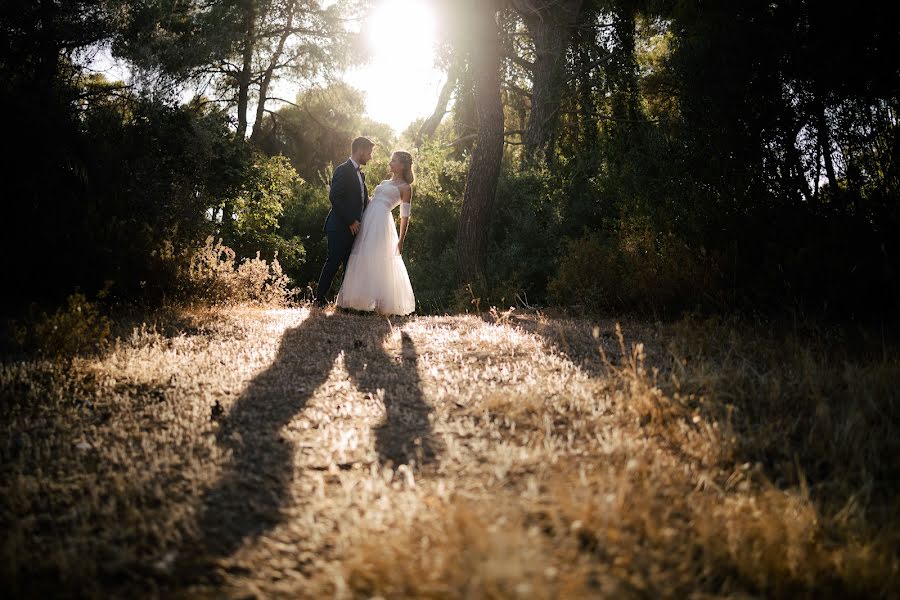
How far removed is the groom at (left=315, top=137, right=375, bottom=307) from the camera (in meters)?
8.65

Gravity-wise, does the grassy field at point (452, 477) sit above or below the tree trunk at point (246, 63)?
below

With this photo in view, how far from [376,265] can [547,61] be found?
378 inches

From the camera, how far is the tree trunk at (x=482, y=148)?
435 inches

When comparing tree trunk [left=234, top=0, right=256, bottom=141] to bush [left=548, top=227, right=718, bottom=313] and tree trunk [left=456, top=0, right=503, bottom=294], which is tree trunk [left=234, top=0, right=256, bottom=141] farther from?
bush [left=548, top=227, right=718, bottom=313]

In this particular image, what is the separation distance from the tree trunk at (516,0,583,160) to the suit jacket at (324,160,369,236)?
7.02m

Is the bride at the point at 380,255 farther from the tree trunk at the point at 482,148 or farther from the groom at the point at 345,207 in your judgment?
the tree trunk at the point at 482,148

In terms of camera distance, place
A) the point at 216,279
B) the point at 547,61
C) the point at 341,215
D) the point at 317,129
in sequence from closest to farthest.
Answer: the point at 216,279, the point at 341,215, the point at 547,61, the point at 317,129

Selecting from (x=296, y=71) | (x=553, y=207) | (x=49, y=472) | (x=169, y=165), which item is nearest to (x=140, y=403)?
(x=49, y=472)

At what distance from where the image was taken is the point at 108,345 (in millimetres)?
4848

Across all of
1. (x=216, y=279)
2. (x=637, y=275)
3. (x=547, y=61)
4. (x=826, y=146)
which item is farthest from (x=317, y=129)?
(x=826, y=146)

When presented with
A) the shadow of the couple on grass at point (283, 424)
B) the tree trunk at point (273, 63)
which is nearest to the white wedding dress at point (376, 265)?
the shadow of the couple on grass at point (283, 424)

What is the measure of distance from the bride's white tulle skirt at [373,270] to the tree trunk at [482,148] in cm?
236

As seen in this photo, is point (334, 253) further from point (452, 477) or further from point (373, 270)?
point (452, 477)

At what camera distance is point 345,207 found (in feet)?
28.8
